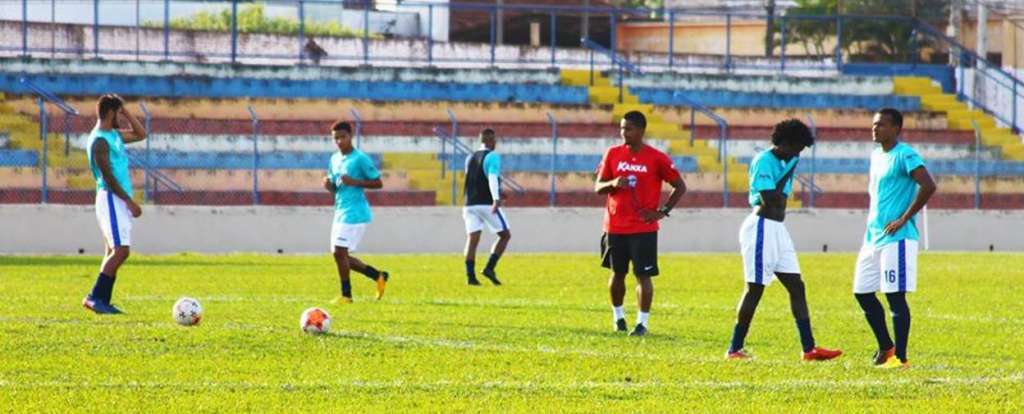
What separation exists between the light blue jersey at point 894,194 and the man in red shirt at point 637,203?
2.45 meters

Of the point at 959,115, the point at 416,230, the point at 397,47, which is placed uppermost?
the point at 397,47

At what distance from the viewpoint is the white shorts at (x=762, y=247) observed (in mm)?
12711

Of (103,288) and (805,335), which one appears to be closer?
(805,335)

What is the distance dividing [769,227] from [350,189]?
695 cm

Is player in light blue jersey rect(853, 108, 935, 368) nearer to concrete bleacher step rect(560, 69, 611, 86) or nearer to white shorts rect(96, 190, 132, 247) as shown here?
white shorts rect(96, 190, 132, 247)

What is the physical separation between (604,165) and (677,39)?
135 feet

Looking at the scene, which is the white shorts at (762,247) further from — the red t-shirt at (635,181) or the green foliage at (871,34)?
the green foliage at (871,34)

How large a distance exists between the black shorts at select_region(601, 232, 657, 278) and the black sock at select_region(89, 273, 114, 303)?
168 inches

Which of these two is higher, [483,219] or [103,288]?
[483,219]

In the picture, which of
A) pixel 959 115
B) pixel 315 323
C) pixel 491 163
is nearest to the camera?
pixel 315 323

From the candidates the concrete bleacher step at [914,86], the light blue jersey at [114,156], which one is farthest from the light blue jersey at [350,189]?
the concrete bleacher step at [914,86]

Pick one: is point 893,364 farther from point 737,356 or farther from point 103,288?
point 103,288

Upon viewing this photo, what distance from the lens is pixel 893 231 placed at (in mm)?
12266

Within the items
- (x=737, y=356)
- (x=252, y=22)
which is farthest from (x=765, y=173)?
(x=252, y=22)
